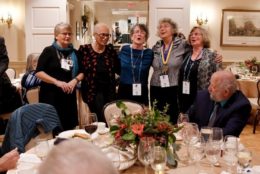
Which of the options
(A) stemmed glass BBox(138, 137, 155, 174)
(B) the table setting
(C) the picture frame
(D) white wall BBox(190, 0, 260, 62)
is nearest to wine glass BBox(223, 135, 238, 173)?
(B) the table setting

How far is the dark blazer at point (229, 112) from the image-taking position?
2609mm

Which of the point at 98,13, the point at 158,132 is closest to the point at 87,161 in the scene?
the point at 158,132

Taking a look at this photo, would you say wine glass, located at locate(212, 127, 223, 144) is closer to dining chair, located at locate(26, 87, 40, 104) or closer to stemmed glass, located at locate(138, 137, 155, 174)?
stemmed glass, located at locate(138, 137, 155, 174)

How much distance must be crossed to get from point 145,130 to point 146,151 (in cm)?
18

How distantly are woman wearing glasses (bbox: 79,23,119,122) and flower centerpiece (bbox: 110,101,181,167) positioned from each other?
1.72m

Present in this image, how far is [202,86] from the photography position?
3740mm

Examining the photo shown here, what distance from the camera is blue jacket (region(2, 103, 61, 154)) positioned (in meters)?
2.63

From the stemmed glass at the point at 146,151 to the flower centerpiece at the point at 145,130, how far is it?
0.11 metres

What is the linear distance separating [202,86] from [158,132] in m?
1.88

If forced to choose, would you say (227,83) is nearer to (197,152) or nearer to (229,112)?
(229,112)

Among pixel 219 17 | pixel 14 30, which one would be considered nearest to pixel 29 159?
pixel 14 30

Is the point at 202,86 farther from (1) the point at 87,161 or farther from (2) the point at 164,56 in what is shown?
(1) the point at 87,161

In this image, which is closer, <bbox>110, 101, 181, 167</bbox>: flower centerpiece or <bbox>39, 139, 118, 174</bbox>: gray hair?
<bbox>39, 139, 118, 174</bbox>: gray hair

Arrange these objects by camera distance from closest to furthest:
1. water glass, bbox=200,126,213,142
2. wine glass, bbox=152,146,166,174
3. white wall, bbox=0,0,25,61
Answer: wine glass, bbox=152,146,166,174 < water glass, bbox=200,126,213,142 < white wall, bbox=0,0,25,61
